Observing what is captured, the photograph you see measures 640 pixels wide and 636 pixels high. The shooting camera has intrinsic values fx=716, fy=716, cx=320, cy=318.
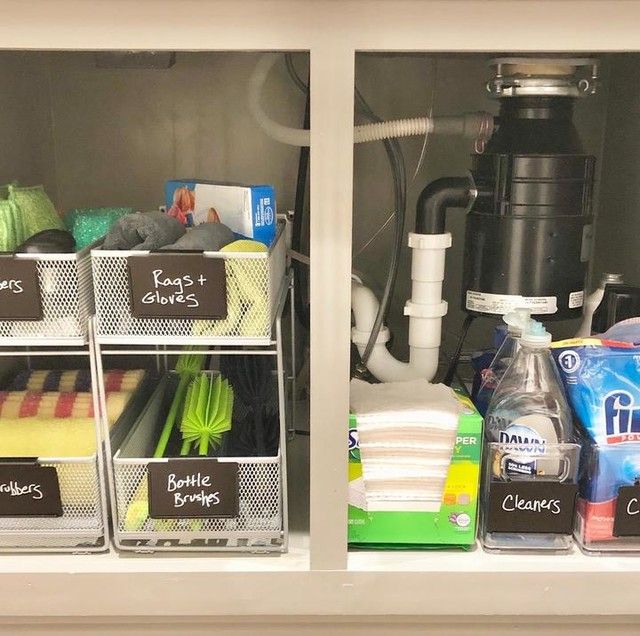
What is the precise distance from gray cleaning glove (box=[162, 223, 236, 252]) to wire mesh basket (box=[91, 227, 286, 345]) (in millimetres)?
43

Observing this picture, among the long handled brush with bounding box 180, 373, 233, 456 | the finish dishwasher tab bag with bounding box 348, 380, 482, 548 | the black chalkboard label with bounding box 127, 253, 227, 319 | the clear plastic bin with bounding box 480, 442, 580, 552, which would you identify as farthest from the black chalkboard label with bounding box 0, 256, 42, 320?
the clear plastic bin with bounding box 480, 442, 580, 552

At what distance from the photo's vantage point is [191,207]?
98 centimetres

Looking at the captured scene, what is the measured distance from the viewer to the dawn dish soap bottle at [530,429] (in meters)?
0.85

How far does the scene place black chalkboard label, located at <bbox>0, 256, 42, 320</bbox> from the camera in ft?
2.65

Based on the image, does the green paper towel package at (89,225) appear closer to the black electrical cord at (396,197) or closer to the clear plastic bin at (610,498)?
the black electrical cord at (396,197)

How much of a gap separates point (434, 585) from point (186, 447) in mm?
344

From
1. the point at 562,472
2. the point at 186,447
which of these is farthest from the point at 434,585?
the point at 186,447

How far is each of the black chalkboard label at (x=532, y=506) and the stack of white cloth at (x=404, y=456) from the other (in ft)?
0.23

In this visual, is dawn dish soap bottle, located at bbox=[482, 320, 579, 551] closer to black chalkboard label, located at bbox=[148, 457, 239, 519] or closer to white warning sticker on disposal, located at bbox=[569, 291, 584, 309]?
white warning sticker on disposal, located at bbox=[569, 291, 584, 309]

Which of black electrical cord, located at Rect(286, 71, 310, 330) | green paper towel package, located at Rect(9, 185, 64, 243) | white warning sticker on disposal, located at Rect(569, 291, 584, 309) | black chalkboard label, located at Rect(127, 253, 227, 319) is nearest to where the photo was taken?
black chalkboard label, located at Rect(127, 253, 227, 319)

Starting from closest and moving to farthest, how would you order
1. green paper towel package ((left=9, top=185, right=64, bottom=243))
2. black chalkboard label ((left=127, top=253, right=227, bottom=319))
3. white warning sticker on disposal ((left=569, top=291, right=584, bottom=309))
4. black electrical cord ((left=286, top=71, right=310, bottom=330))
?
black chalkboard label ((left=127, top=253, right=227, bottom=319))
green paper towel package ((left=9, top=185, right=64, bottom=243))
white warning sticker on disposal ((left=569, top=291, right=584, bottom=309))
black electrical cord ((left=286, top=71, right=310, bottom=330))

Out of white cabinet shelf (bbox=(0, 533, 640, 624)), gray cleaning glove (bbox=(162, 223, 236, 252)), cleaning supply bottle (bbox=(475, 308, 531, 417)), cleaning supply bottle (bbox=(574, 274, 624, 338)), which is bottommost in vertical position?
white cabinet shelf (bbox=(0, 533, 640, 624))

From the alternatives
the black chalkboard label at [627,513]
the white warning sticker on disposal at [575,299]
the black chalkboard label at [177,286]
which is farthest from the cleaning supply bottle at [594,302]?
the black chalkboard label at [177,286]

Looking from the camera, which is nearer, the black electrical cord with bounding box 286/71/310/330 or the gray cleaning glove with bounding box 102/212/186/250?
the gray cleaning glove with bounding box 102/212/186/250
